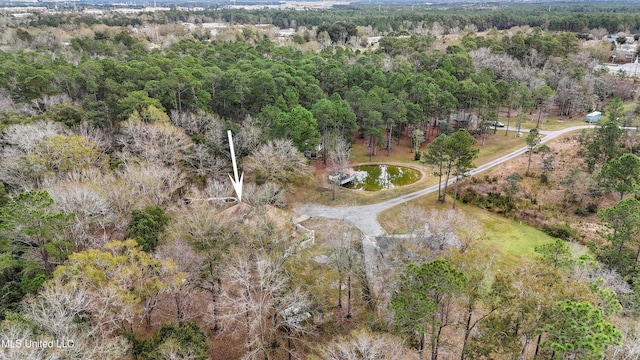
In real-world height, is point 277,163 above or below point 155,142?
below

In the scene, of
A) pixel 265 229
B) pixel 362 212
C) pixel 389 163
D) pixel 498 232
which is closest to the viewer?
pixel 265 229

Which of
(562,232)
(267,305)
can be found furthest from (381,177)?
(267,305)

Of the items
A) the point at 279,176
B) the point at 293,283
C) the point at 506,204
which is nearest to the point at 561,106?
the point at 506,204

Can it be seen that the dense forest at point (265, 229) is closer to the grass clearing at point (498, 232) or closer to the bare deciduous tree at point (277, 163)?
the bare deciduous tree at point (277, 163)

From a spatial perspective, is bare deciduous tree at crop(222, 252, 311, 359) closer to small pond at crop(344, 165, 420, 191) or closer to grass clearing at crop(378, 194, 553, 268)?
grass clearing at crop(378, 194, 553, 268)

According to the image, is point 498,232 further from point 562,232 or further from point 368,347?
point 368,347

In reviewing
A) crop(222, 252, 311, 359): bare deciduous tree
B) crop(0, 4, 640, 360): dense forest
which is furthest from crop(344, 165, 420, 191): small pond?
crop(222, 252, 311, 359): bare deciduous tree

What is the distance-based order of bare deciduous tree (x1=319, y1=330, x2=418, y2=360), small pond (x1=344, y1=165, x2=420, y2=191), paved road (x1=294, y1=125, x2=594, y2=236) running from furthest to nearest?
small pond (x1=344, y1=165, x2=420, y2=191), paved road (x1=294, y1=125, x2=594, y2=236), bare deciduous tree (x1=319, y1=330, x2=418, y2=360)
